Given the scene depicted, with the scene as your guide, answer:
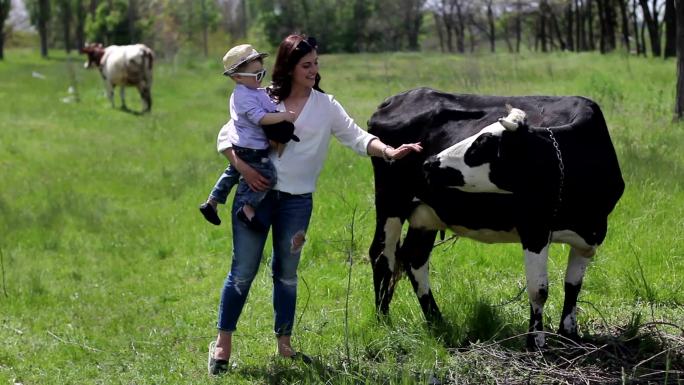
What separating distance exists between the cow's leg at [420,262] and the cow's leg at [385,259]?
0.34 ft

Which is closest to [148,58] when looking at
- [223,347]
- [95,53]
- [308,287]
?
[95,53]

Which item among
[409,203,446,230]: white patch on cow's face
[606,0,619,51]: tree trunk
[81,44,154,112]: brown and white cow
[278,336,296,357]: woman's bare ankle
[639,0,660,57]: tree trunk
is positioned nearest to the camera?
[278,336,296,357]: woman's bare ankle

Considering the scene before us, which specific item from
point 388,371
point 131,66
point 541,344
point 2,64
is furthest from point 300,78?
point 2,64

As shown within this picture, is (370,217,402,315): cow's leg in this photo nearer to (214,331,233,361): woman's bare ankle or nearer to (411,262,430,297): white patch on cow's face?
(411,262,430,297): white patch on cow's face

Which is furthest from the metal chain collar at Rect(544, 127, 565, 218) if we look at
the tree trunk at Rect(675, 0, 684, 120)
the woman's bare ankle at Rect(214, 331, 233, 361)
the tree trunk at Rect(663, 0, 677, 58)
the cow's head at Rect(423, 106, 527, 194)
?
the tree trunk at Rect(663, 0, 677, 58)

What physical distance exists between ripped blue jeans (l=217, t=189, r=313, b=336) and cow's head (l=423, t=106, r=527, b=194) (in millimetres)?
815

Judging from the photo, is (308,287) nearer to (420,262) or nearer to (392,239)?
(392,239)

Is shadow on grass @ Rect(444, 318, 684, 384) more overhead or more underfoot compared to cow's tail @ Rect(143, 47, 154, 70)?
more overhead

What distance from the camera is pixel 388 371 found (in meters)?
4.89

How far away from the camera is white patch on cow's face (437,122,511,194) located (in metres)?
5.11

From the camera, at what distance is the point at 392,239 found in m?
6.06

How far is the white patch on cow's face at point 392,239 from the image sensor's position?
6020 millimetres

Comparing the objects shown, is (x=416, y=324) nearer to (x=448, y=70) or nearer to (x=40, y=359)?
(x=40, y=359)

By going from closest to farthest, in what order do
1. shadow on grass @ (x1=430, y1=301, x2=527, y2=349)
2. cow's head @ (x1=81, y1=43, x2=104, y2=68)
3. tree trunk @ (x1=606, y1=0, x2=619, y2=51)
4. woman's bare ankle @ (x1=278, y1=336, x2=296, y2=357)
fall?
woman's bare ankle @ (x1=278, y1=336, x2=296, y2=357)
shadow on grass @ (x1=430, y1=301, x2=527, y2=349)
cow's head @ (x1=81, y1=43, x2=104, y2=68)
tree trunk @ (x1=606, y1=0, x2=619, y2=51)
